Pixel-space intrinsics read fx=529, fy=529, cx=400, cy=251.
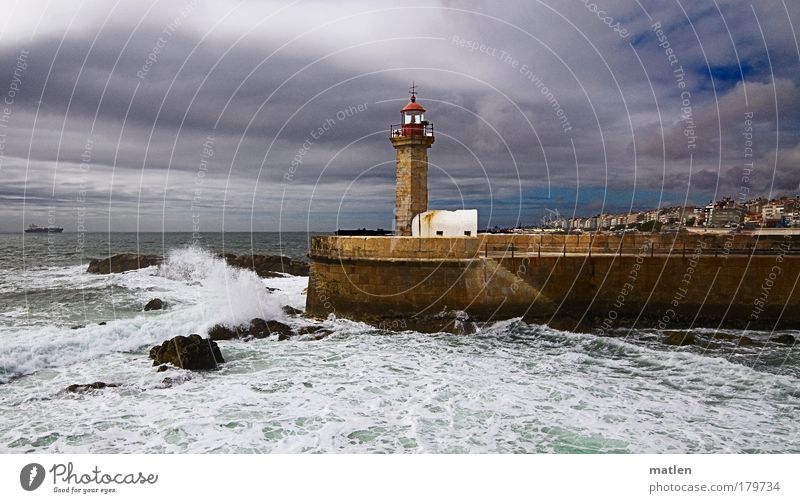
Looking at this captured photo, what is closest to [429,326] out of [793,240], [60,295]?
[793,240]

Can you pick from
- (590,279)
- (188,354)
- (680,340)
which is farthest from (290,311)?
(680,340)

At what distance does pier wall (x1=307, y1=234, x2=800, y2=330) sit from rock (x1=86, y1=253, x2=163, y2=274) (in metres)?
25.3

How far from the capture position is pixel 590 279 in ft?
46.9

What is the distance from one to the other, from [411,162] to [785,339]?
11.8 meters

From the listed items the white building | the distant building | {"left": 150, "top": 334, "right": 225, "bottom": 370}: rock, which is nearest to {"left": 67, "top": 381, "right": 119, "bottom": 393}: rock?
{"left": 150, "top": 334, "right": 225, "bottom": 370}: rock

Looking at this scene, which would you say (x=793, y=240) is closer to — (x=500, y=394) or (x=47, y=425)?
(x=500, y=394)

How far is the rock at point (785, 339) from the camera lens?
12297 mm

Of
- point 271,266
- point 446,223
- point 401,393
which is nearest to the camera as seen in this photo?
point 401,393

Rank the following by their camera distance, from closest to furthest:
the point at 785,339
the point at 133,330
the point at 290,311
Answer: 1. the point at 785,339
2. the point at 133,330
3. the point at 290,311

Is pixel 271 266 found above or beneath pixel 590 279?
beneath

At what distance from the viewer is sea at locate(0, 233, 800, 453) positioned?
716 centimetres

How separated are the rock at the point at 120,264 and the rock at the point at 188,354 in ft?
86.1

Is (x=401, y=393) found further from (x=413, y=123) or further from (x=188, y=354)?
(x=413, y=123)

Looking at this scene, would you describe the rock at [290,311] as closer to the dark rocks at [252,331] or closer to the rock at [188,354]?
the dark rocks at [252,331]
